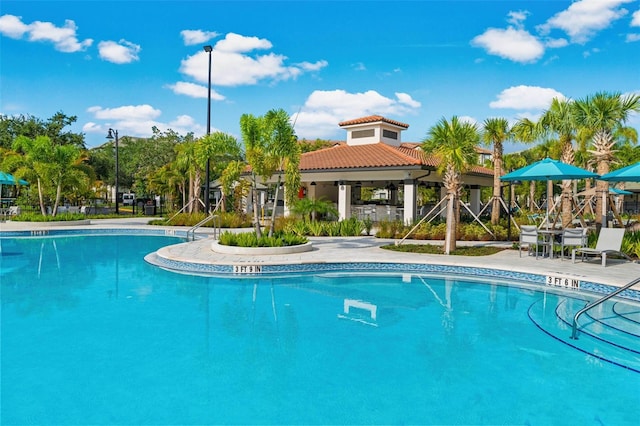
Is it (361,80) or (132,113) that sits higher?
(132,113)

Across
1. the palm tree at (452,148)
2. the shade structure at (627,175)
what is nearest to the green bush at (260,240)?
the palm tree at (452,148)

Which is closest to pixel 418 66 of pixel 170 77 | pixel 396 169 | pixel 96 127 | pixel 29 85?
pixel 396 169

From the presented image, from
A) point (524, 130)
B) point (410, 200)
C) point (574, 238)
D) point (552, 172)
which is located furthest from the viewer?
point (410, 200)

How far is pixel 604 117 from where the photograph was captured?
1463cm

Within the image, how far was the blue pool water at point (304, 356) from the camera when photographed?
192 inches

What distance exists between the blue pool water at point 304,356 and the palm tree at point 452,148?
3.62 m

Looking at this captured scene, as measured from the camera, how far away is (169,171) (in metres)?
32.8

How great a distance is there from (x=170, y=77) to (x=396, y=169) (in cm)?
1823

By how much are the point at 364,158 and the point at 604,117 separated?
35.4 feet

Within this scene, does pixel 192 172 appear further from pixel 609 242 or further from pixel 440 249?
pixel 609 242

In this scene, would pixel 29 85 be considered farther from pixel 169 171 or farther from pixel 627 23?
pixel 627 23

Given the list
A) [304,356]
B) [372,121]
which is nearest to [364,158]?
[372,121]

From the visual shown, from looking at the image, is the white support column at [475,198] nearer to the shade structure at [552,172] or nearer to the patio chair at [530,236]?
the shade structure at [552,172]

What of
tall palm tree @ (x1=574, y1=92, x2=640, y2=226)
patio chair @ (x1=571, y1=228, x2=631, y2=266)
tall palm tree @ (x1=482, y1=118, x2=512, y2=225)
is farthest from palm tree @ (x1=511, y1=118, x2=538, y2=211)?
patio chair @ (x1=571, y1=228, x2=631, y2=266)
